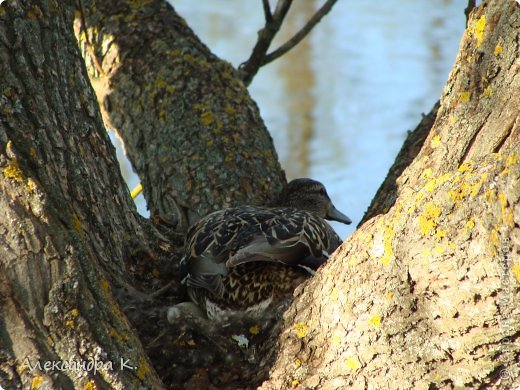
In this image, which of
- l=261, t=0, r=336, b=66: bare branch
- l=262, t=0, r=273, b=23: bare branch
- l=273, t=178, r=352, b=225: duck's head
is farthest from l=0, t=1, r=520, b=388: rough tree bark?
l=261, t=0, r=336, b=66: bare branch

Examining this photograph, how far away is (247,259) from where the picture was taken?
401 centimetres

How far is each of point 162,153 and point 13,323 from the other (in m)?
2.57

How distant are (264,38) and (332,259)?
3.12 meters

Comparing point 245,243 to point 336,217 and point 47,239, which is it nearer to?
point 47,239

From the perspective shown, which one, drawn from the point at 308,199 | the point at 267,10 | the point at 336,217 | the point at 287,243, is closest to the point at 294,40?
the point at 267,10

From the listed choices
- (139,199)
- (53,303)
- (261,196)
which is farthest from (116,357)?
(139,199)

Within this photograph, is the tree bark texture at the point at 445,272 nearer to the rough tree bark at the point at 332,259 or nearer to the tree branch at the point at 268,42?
the rough tree bark at the point at 332,259

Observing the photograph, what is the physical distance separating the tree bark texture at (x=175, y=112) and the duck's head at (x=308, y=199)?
0.18m

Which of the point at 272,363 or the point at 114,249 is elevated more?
the point at 114,249

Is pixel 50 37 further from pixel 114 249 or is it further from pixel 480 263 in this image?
pixel 480 263

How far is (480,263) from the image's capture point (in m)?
2.42

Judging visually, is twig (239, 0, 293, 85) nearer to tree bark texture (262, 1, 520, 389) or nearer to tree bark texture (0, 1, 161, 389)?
tree bark texture (0, 1, 161, 389)

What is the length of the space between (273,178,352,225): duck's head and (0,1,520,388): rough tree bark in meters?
1.83

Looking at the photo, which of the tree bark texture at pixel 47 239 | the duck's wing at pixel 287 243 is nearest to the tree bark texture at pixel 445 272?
the tree bark texture at pixel 47 239
